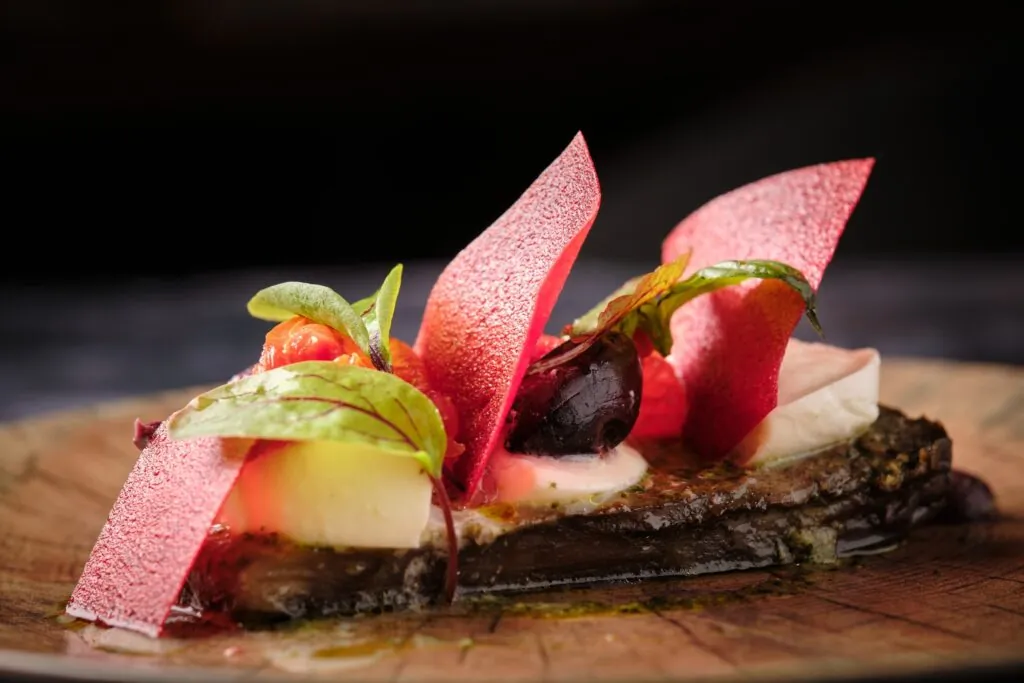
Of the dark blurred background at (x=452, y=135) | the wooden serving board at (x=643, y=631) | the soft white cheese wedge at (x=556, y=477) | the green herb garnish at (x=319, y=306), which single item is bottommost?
the wooden serving board at (x=643, y=631)

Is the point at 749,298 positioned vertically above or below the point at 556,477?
above

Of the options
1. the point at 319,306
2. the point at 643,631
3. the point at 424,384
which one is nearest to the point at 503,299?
the point at 424,384

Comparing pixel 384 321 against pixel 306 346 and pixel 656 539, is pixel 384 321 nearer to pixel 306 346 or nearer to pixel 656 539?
pixel 306 346

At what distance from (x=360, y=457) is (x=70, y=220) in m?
4.69

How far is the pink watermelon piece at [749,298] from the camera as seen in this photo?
207cm

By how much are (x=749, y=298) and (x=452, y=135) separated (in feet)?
13.8

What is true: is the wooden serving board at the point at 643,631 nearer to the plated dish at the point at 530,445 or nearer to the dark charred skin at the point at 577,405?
Result: the plated dish at the point at 530,445

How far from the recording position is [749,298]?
6.98ft

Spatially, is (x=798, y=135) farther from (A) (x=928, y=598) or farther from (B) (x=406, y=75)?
(A) (x=928, y=598)

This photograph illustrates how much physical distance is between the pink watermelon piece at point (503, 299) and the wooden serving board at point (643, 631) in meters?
0.32

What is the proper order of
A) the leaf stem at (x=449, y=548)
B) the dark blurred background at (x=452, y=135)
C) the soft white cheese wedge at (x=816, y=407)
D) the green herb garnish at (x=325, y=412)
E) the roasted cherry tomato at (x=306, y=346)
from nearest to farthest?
the green herb garnish at (x=325, y=412) → the leaf stem at (x=449, y=548) → the roasted cherry tomato at (x=306, y=346) → the soft white cheese wedge at (x=816, y=407) → the dark blurred background at (x=452, y=135)

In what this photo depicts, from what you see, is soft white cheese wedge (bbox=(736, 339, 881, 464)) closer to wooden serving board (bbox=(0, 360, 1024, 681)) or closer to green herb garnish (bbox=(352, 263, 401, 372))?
wooden serving board (bbox=(0, 360, 1024, 681))

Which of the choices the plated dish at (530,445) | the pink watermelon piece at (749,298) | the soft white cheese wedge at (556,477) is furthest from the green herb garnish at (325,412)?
the pink watermelon piece at (749,298)

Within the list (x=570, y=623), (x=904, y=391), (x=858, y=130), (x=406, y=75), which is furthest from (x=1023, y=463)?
(x=406, y=75)
